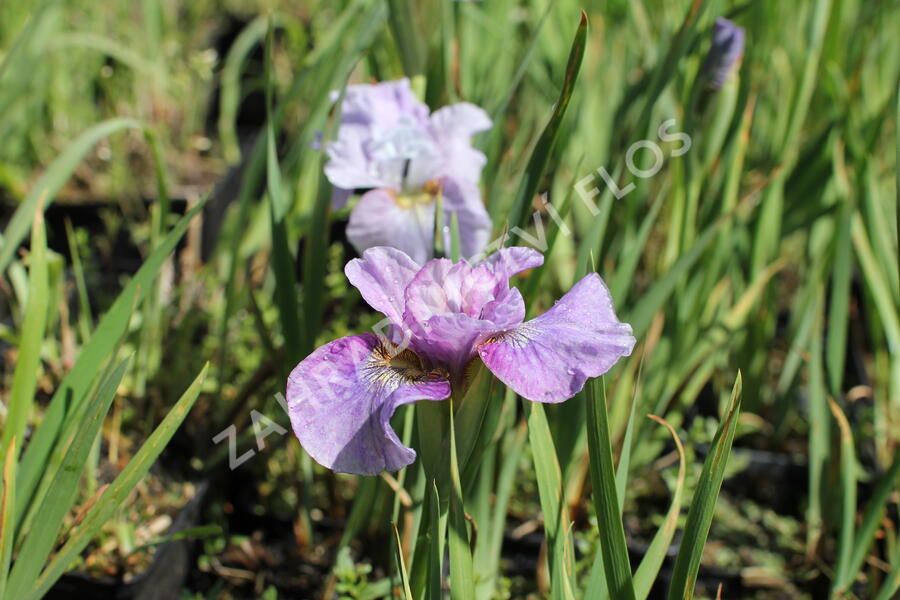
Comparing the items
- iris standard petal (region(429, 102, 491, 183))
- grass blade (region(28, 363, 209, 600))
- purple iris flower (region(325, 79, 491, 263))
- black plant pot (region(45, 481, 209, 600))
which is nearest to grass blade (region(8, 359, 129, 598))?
grass blade (region(28, 363, 209, 600))

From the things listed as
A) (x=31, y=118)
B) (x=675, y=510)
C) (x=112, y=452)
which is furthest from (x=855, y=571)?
(x=31, y=118)

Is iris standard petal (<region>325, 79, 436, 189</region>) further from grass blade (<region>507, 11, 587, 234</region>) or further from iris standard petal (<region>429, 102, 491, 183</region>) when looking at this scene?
grass blade (<region>507, 11, 587, 234</region>)

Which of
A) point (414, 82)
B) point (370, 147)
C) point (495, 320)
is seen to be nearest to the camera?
point (495, 320)

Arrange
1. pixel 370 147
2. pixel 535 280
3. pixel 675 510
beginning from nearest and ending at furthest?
pixel 675 510
pixel 535 280
pixel 370 147

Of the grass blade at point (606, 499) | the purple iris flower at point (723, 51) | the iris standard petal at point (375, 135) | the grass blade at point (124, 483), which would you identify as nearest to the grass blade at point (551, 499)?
the grass blade at point (606, 499)

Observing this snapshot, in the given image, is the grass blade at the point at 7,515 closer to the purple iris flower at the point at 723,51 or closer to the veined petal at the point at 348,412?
the veined petal at the point at 348,412

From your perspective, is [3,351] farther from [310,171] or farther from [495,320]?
[495,320]
